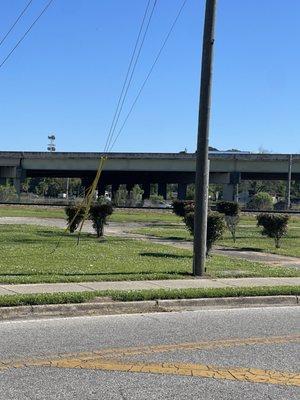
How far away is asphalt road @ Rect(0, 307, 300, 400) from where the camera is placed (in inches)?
233

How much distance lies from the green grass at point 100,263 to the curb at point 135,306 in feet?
7.97

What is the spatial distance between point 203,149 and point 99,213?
37.3ft

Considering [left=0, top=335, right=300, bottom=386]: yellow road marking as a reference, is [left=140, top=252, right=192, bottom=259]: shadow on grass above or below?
above

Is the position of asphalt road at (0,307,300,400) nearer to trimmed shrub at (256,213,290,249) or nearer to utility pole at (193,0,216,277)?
utility pole at (193,0,216,277)

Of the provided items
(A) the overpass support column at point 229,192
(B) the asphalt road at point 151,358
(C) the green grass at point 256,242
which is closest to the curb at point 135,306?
(B) the asphalt road at point 151,358

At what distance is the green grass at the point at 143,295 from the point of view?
1009 centimetres

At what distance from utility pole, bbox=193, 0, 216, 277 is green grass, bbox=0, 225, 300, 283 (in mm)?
665

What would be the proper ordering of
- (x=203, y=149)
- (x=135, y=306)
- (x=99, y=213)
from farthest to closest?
1. (x=99, y=213)
2. (x=203, y=149)
3. (x=135, y=306)

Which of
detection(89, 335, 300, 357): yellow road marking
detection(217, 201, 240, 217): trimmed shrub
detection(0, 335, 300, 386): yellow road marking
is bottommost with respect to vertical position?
detection(89, 335, 300, 357): yellow road marking

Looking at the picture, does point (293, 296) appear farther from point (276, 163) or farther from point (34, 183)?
point (34, 183)

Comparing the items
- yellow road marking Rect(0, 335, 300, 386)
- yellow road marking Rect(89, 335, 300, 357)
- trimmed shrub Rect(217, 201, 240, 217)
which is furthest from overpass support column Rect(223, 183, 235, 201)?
yellow road marking Rect(0, 335, 300, 386)

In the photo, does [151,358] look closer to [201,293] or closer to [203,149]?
[201,293]

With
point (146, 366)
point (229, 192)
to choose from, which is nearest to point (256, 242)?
point (146, 366)

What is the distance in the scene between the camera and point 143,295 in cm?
1117
